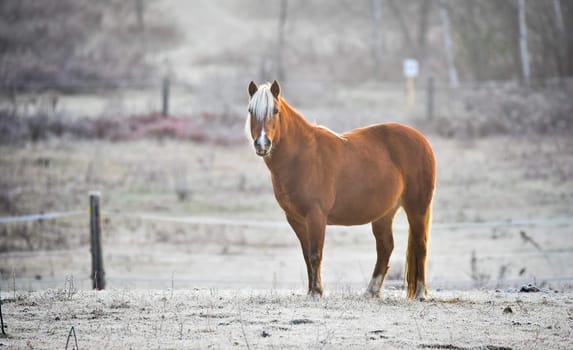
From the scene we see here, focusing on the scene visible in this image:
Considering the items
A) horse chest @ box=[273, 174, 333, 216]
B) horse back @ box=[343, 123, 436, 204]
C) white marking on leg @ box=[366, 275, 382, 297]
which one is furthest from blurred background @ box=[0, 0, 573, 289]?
horse back @ box=[343, 123, 436, 204]

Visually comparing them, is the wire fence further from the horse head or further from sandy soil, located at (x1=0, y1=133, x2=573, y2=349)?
the horse head

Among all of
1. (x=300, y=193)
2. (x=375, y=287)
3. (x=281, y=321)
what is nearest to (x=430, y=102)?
(x=375, y=287)

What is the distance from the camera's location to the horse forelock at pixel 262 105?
282 inches

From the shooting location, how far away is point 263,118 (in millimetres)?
7137

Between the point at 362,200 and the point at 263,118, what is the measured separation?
1.25m

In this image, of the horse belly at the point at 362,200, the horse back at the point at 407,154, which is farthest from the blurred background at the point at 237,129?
the horse back at the point at 407,154

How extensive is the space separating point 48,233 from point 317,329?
9.68 metres

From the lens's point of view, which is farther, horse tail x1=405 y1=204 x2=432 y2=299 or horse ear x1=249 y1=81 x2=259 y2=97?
horse tail x1=405 y1=204 x2=432 y2=299

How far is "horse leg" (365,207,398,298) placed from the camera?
8.04m

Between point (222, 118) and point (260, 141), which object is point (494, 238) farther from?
point (222, 118)

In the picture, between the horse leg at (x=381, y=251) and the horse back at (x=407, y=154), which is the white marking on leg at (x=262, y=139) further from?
the horse leg at (x=381, y=251)

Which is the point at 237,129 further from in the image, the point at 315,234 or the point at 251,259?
the point at 315,234

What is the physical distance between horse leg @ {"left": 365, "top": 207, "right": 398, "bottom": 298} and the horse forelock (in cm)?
175

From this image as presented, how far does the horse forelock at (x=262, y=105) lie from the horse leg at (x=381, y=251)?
1.75 meters
